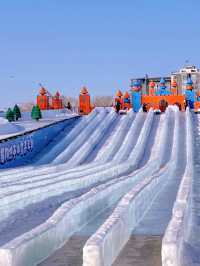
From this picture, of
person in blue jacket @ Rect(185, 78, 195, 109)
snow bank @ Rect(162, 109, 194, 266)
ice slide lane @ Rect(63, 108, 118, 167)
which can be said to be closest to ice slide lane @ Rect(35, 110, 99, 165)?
ice slide lane @ Rect(63, 108, 118, 167)

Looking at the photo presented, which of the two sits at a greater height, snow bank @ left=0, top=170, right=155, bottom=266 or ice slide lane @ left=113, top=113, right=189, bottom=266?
snow bank @ left=0, top=170, right=155, bottom=266

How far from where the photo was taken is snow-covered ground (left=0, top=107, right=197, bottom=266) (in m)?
4.50

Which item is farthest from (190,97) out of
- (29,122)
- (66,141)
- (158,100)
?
(66,141)

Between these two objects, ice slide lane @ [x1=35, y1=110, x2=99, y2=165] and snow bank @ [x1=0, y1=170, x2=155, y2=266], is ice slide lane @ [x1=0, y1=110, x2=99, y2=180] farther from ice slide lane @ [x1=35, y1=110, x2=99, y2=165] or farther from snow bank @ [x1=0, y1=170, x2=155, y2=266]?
snow bank @ [x1=0, y1=170, x2=155, y2=266]

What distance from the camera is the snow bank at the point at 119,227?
3998 mm

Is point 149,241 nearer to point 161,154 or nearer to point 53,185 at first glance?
point 53,185

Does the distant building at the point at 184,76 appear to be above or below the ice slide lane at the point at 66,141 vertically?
above

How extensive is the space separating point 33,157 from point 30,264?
10750 mm

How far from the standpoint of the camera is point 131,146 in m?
16.1

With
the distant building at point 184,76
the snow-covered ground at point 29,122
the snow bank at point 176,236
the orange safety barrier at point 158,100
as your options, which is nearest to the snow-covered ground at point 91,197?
the snow bank at point 176,236

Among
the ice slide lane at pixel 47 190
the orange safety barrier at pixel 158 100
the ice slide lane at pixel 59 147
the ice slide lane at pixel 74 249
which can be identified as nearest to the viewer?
the ice slide lane at pixel 74 249

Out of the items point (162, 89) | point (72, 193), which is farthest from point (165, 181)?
point (162, 89)

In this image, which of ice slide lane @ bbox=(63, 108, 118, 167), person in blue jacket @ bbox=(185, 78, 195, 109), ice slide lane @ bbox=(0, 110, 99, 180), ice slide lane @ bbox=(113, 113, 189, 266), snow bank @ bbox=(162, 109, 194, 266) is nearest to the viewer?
snow bank @ bbox=(162, 109, 194, 266)

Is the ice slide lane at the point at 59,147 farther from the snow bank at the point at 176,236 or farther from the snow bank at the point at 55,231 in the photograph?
the snow bank at the point at 176,236
